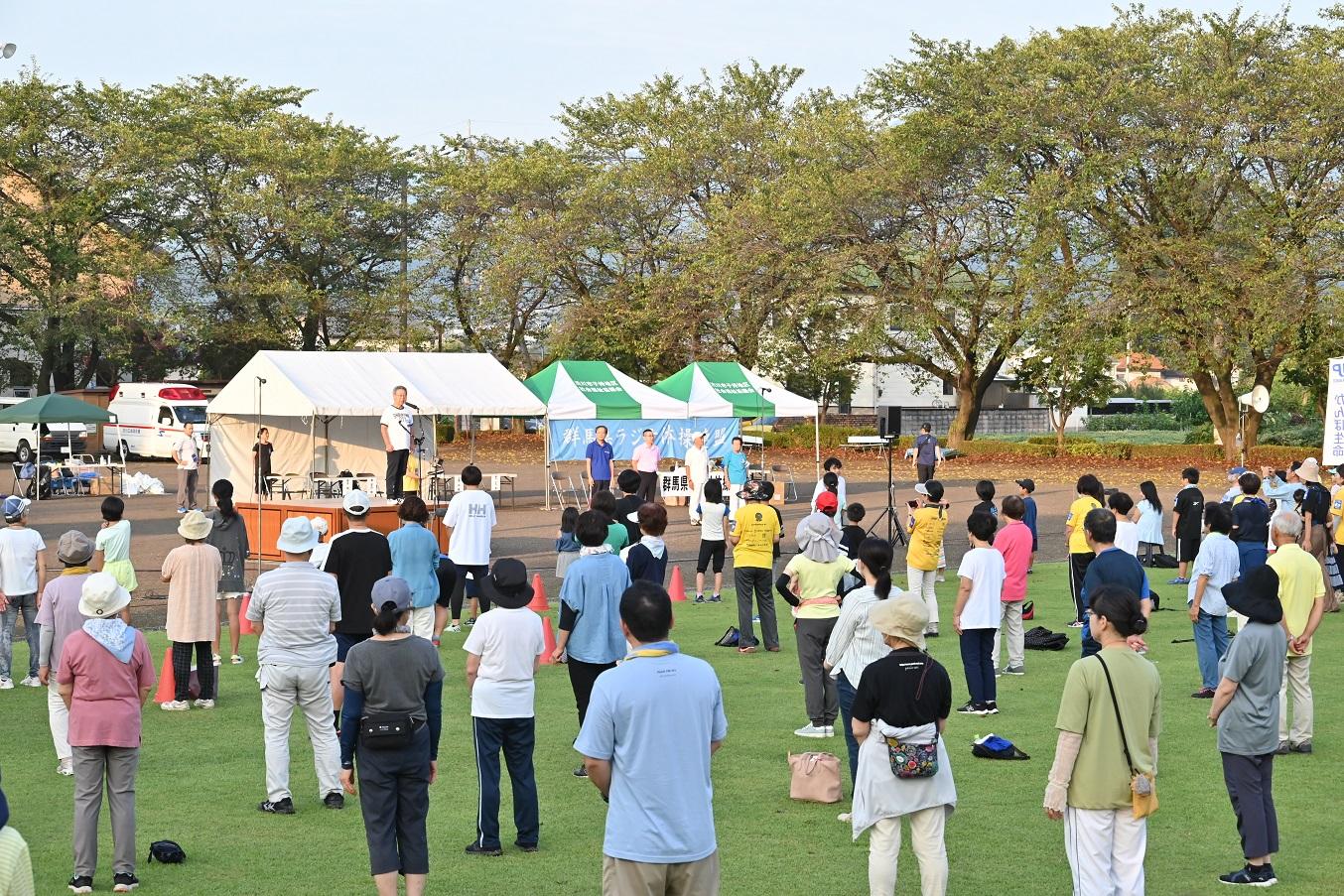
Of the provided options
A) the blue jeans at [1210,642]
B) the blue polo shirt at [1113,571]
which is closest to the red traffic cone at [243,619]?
the blue polo shirt at [1113,571]

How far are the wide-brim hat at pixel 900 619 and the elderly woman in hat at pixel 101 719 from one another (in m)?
3.40

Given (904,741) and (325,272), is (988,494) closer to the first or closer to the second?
(904,741)

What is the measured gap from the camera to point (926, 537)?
12953mm

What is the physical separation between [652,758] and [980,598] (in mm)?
5708

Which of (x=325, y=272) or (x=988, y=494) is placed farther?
(x=325, y=272)

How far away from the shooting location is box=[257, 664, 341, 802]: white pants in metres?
7.81

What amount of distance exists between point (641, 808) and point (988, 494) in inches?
350

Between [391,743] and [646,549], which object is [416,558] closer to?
[646,549]

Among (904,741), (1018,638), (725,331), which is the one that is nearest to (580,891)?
(904,741)

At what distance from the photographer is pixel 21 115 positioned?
4603 cm

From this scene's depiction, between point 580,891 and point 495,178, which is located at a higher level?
point 495,178

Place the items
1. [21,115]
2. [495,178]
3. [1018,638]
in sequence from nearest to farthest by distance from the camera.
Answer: [1018,638] → [21,115] → [495,178]

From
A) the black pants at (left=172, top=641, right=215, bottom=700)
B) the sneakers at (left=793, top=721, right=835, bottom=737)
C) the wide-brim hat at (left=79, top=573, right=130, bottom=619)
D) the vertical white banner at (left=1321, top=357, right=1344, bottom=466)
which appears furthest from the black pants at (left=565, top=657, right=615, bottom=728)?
the vertical white banner at (left=1321, top=357, right=1344, bottom=466)

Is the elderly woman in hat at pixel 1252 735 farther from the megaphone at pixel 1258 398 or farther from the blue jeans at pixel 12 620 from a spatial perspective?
the megaphone at pixel 1258 398
